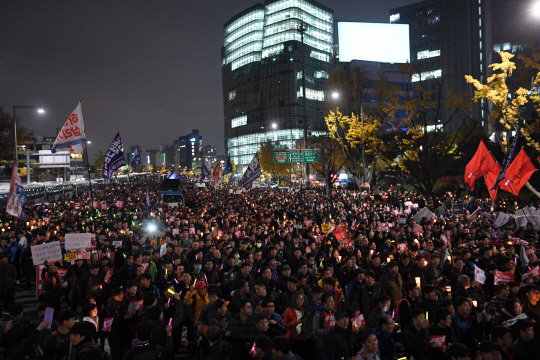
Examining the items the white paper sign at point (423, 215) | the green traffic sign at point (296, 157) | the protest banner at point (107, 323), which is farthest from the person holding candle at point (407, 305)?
the green traffic sign at point (296, 157)

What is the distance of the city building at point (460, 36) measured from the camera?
64750 millimetres

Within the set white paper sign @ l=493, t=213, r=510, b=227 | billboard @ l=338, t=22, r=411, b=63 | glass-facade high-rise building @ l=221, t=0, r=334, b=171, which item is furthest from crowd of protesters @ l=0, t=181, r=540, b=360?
glass-facade high-rise building @ l=221, t=0, r=334, b=171

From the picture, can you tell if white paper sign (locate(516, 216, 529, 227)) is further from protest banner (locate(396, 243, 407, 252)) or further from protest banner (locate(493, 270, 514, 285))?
protest banner (locate(493, 270, 514, 285))

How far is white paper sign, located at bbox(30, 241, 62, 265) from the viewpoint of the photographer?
8.96 m

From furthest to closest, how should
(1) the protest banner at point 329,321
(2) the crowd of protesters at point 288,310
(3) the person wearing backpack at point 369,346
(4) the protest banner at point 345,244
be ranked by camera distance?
1. (4) the protest banner at point 345,244
2. (1) the protest banner at point 329,321
3. (2) the crowd of protesters at point 288,310
4. (3) the person wearing backpack at point 369,346

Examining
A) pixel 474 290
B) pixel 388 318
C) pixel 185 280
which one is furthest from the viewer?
pixel 185 280

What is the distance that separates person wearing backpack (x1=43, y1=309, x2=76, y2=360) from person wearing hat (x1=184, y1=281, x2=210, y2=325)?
1.97m

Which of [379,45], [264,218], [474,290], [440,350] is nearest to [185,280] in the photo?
[440,350]

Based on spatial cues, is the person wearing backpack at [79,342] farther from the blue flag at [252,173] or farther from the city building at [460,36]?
the city building at [460,36]

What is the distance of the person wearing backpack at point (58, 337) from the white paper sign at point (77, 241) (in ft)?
17.0

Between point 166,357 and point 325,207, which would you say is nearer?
point 166,357

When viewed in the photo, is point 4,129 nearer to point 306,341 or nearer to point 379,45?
point 306,341

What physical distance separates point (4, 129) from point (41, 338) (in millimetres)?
45762

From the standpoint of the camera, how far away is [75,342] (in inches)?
183
